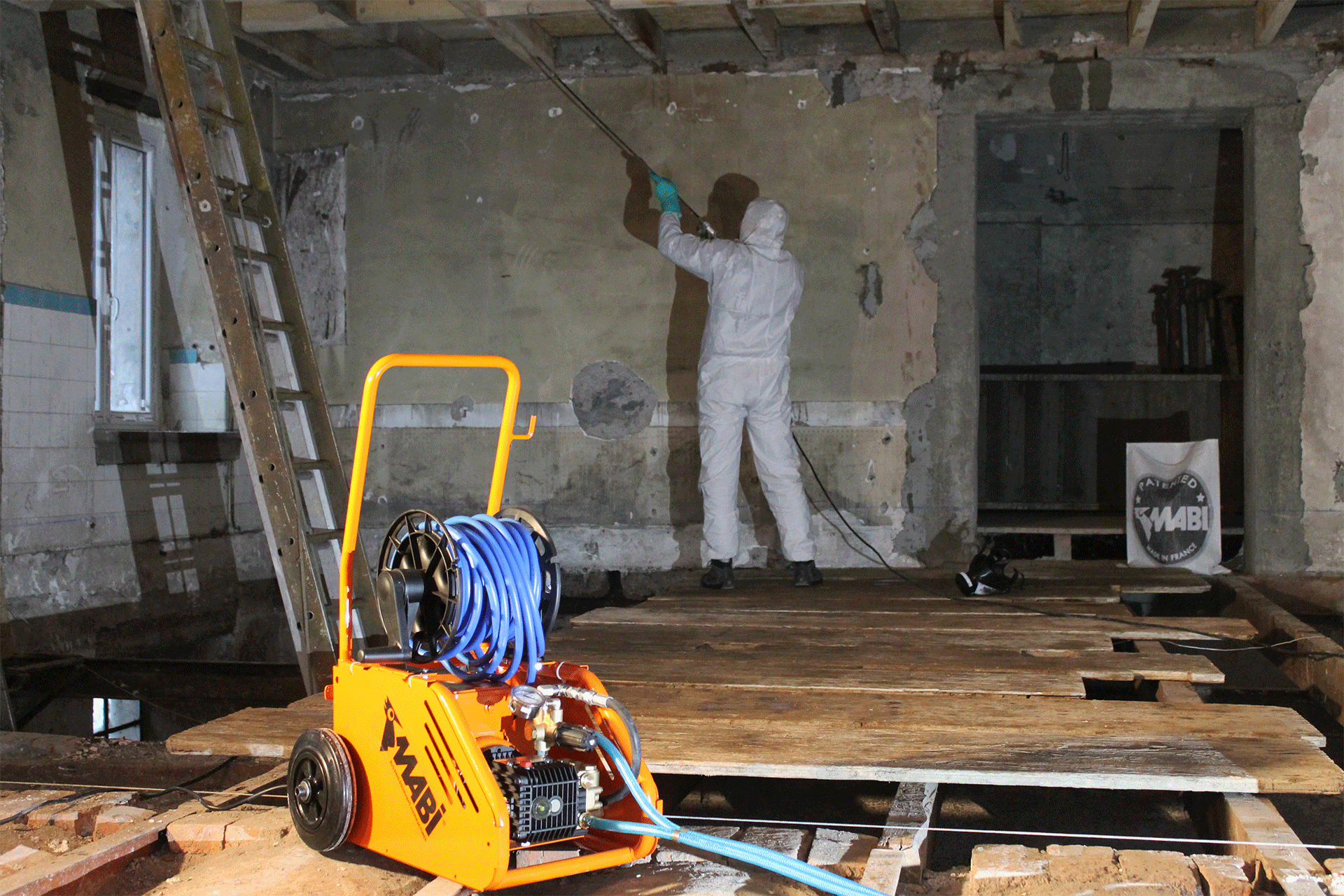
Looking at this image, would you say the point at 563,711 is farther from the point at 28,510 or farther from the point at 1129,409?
the point at 1129,409

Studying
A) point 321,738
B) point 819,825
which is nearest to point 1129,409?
point 819,825

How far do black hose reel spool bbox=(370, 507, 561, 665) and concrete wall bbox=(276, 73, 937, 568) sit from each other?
12.4ft

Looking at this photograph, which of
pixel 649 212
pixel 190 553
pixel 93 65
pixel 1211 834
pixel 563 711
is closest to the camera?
pixel 563 711

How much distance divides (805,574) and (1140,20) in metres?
2.90

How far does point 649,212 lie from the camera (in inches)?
227

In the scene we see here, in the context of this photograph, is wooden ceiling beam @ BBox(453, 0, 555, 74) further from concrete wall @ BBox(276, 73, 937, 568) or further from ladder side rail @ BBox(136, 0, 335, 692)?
ladder side rail @ BBox(136, 0, 335, 692)

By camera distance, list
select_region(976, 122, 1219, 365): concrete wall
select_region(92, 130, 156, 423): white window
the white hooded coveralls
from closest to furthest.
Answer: the white hooded coveralls < select_region(92, 130, 156, 423): white window < select_region(976, 122, 1219, 365): concrete wall

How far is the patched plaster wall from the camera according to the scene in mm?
5117

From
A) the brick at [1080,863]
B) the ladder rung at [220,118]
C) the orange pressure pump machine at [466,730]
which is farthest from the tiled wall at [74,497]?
the brick at [1080,863]

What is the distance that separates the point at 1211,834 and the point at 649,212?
4232mm

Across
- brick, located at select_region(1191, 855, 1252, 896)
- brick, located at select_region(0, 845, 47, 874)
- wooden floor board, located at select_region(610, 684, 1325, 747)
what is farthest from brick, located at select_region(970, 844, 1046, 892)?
brick, located at select_region(0, 845, 47, 874)

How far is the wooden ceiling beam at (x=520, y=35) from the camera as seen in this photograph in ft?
15.4

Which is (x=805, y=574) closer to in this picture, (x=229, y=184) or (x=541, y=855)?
(x=229, y=184)

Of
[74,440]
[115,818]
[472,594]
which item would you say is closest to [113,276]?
[74,440]
